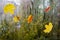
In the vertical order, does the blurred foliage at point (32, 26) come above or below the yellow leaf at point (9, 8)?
below

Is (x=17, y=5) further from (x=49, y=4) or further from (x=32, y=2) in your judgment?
(x=49, y=4)

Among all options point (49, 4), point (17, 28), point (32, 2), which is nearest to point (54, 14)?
point (49, 4)

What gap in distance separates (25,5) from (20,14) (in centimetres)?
7

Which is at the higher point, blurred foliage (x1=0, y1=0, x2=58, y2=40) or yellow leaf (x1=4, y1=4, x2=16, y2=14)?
yellow leaf (x1=4, y1=4, x2=16, y2=14)

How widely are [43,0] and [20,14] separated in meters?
0.20

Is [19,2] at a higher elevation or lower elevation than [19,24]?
higher

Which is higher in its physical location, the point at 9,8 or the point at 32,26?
the point at 9,8

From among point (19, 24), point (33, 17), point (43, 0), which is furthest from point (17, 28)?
point (43, 0)

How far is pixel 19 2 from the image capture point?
1506 millimetres

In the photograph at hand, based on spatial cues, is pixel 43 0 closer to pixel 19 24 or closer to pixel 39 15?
pixel 39 15

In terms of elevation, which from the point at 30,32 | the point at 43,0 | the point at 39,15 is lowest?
the point at 30,32

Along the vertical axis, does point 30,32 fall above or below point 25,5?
below

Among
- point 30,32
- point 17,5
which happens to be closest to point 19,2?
point 17,5

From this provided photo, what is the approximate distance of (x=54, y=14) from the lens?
1517 millimetres
